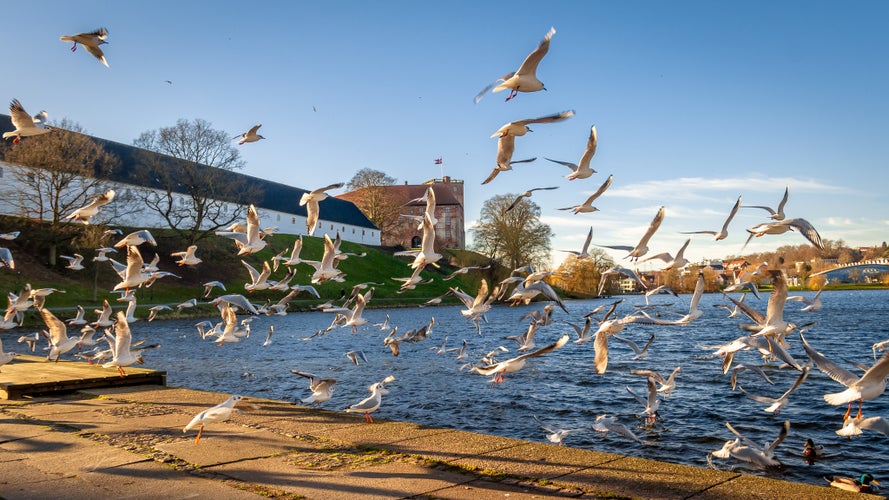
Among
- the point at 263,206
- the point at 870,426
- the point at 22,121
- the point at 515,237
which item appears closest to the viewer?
the point at 870,426

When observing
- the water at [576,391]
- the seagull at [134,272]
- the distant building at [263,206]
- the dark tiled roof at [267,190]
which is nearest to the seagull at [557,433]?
the water at [576,391]

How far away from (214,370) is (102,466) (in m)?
15.9

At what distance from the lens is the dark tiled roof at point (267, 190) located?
68.0 metres

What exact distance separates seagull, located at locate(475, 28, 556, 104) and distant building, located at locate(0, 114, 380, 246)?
180ft

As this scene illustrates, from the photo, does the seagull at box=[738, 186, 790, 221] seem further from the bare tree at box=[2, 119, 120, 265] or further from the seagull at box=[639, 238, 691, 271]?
the bare tree at box=[2, 119, 120, 265]

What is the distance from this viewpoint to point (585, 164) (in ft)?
33.7

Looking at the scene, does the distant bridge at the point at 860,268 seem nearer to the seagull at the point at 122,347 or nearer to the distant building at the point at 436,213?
the seagull at the point at 122,347

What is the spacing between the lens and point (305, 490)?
6230mm

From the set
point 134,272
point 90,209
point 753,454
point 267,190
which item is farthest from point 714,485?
point 267,190

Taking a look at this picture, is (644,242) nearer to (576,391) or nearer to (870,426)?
(870,426)

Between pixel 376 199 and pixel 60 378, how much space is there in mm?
109860

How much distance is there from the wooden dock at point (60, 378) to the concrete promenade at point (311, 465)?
7.44 ft

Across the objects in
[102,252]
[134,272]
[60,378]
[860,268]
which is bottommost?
[60,378]

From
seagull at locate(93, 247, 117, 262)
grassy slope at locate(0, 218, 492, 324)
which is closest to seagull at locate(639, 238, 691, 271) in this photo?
seagull at locate(93, 247, 117, 262)
